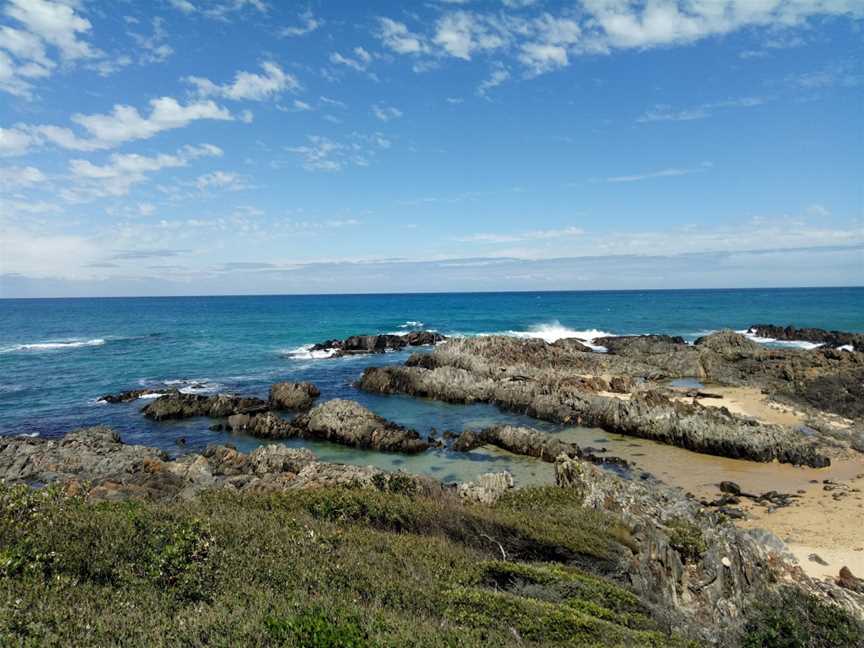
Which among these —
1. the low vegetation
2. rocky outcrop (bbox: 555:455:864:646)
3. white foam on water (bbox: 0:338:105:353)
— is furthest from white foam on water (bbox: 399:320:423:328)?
the low vegetation

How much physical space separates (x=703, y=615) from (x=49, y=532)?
11143 millimetres

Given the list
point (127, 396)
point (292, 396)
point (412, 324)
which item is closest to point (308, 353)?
point (127, 396)

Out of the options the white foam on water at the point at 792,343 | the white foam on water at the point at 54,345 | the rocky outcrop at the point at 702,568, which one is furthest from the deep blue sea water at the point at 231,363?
the white foam on water at the point at 792,343

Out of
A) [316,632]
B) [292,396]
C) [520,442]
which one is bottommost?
[520,442]

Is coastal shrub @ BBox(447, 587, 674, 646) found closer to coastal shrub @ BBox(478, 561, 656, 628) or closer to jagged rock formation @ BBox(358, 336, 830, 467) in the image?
coastal shrub @ BBox(478, 561, 656, 628)

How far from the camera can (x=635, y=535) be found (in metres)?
11.1

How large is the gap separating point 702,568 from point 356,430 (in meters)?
17.1

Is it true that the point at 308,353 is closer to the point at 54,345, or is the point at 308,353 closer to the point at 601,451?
the point at 54,345

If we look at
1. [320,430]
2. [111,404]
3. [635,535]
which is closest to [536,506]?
[635,535]

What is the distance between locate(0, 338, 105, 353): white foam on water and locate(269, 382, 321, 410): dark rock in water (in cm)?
4045

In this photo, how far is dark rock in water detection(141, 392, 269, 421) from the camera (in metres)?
29.1

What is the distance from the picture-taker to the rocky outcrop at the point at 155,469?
1565 centimetres

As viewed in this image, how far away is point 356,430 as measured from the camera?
25.0 m

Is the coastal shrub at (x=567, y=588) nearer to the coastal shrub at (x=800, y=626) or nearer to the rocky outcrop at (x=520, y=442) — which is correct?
the coastal shrub at (x=800, y=626)
